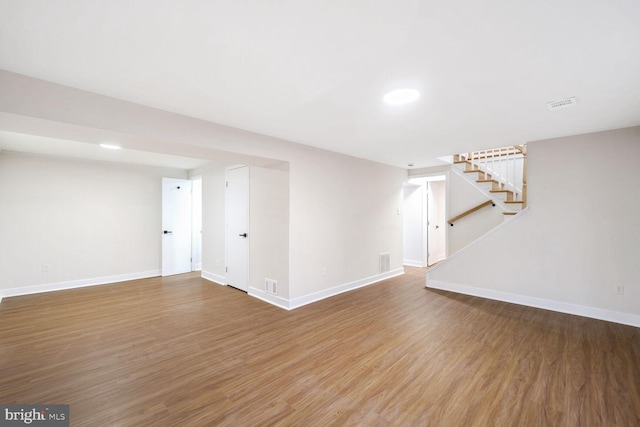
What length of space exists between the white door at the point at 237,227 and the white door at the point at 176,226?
1758 millimetres

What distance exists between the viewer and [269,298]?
4.09m

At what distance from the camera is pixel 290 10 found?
136 cm

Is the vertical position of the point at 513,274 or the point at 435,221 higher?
the point at 435,221

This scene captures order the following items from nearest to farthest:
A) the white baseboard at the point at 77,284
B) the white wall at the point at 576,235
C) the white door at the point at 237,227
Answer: the white wall at the point at 576,235 → the white baseboard at the point at 77,284 → the white door at the point at 237,227

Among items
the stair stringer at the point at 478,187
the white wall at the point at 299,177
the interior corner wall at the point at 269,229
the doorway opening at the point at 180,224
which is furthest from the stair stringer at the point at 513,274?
the doorway opening at the point at 180,224

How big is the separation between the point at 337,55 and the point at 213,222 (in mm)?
4591

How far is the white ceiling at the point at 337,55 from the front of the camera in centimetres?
137

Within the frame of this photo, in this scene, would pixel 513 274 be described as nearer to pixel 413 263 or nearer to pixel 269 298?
pixel 413 263

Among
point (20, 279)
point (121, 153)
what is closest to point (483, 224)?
point (121, 153)

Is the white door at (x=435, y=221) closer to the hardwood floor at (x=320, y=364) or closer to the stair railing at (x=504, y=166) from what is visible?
the stair railing at (x=504, y=166)

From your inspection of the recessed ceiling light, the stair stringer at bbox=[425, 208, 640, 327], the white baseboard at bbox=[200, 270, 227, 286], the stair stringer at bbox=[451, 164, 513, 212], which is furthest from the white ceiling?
the white baseboard at bbox=[200, 270, 227, 286]

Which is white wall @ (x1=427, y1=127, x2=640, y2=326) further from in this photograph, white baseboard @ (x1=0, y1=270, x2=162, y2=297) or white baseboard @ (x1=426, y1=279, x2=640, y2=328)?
white baseboard @ (x1=0, y1=270, x2=162, y2=297)

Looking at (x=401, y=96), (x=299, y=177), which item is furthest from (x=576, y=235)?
(x=299, y=177)

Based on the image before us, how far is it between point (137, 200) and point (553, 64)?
6695 mm
